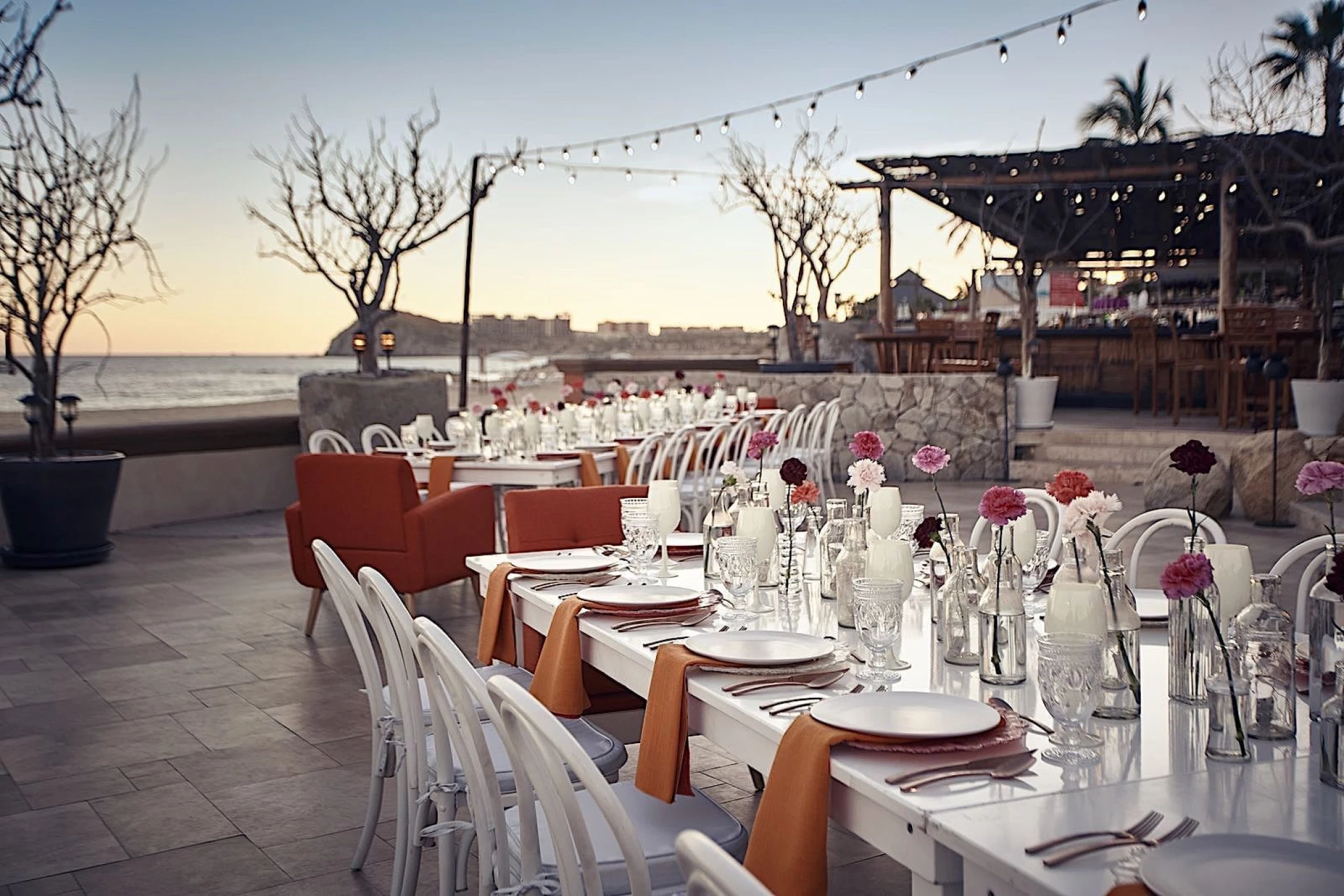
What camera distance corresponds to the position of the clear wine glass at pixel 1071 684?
1625mm

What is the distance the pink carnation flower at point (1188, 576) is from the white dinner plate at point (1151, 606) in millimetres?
748

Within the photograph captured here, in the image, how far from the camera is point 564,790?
1.59m

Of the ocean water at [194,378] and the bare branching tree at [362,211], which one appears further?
the ocean water at [194,378]

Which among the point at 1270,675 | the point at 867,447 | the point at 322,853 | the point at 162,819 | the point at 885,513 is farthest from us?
the point at 162,819

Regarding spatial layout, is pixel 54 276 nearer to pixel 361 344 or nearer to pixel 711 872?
pixel 361 344

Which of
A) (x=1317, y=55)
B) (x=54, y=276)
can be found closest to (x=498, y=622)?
(x=54, y=276)

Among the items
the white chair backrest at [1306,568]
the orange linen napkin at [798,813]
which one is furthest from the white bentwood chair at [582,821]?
the white chair backrest at [1306,568]

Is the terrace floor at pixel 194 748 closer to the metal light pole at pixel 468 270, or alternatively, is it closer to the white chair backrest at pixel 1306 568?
the white chair backrest at pixel 1306 568

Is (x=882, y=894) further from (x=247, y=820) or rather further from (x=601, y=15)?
(x=601, y=15)

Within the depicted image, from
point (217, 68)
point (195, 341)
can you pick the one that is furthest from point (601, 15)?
point (195, 341)

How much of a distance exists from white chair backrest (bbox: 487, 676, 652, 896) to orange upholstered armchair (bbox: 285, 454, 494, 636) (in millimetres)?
3546

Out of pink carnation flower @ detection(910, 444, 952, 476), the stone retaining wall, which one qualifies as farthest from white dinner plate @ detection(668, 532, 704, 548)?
the stone retaining wall

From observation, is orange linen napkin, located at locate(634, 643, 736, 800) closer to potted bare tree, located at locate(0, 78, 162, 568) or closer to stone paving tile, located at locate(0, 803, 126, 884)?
stone paving tile, located at locate(0, 803, 126, 884)

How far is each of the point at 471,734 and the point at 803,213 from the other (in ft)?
36.3
